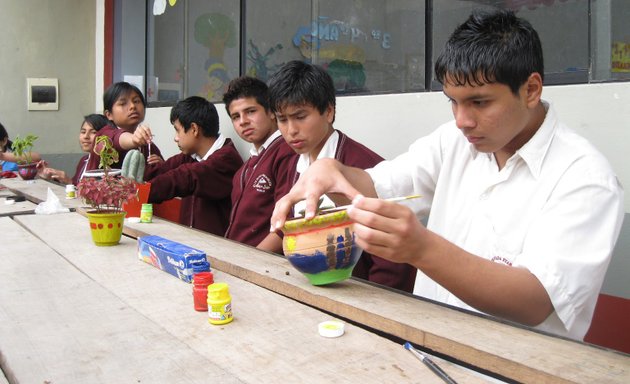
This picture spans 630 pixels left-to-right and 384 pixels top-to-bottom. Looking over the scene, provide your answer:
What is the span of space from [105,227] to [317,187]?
84 centimetres

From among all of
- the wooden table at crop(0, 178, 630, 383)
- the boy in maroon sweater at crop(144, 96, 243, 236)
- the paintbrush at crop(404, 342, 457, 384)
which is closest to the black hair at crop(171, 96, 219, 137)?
the boy in maroon sweater at crop(144, 96, 243, 236)

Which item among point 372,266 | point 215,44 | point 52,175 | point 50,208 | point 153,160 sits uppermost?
point 215,44

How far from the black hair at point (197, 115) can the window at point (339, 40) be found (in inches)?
23.1

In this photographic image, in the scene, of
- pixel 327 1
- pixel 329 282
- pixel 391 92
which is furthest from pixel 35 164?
pixel 329 282

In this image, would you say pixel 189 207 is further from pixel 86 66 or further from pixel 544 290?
pixel 86 66

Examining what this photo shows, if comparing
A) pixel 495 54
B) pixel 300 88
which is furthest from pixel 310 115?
pixel 495 54

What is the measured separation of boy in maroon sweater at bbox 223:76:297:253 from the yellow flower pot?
0.62 m

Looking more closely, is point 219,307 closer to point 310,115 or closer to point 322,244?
point 322,244

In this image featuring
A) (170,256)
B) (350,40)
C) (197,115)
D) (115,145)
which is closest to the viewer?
(170,256)

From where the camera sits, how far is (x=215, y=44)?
4.31m

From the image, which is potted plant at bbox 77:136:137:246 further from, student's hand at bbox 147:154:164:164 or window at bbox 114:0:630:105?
student's hand at bbox 147:154:164:164

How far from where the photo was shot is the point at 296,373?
914 mm

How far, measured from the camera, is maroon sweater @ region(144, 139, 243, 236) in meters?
2.87

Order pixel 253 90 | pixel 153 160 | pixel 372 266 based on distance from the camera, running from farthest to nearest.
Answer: pixel 153 160
pixel 253 90
pixel 372 266
